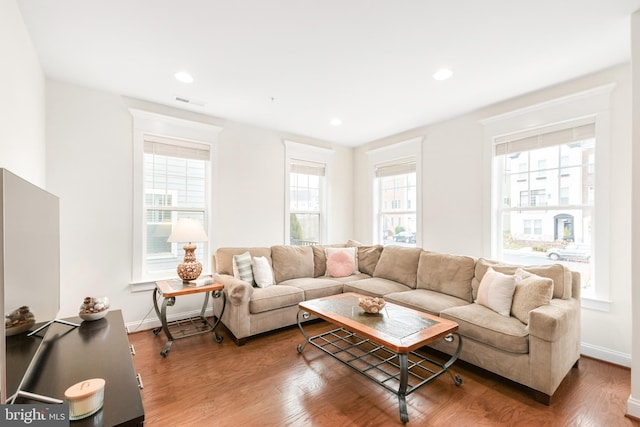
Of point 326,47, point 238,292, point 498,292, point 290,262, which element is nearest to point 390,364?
point 498,292

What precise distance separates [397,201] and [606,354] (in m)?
2.92

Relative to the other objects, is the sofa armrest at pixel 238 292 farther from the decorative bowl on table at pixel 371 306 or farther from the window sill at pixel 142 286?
the decorative bowl on table at pixel 371 306

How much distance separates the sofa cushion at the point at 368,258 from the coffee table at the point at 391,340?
120 centimetres

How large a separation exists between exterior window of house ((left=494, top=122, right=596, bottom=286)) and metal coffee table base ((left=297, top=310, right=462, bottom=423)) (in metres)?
1.53

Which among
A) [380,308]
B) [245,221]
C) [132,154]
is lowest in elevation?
[380,308]

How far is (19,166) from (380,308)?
2.88 metres

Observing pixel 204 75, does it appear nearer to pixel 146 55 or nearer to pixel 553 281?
pixel 146 55

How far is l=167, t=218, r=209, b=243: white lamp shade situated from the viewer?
307cm

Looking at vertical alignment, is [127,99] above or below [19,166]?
above

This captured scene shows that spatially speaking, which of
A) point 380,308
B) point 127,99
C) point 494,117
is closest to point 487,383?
point 380,308

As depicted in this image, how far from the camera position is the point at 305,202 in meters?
4.98

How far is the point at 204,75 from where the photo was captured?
9.17 feet

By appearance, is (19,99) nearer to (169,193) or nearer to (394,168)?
(169,193)

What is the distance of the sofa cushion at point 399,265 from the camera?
367 cm
